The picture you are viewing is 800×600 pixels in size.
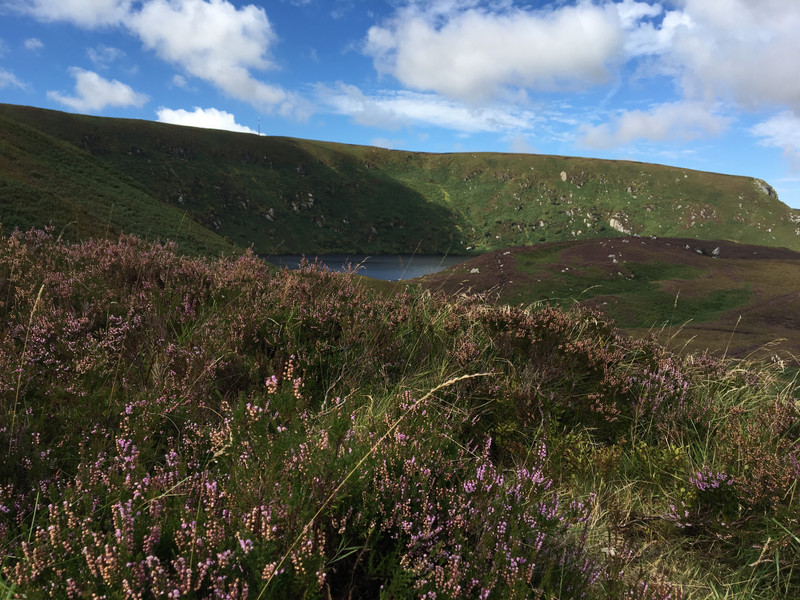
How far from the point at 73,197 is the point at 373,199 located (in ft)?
538

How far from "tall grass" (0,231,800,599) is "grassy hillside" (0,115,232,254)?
880 centimetres

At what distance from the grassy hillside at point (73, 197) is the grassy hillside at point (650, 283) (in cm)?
1431

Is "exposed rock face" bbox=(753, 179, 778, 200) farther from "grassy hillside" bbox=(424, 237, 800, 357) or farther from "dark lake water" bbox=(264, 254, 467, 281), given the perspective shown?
"grassy hillside" bbox=(424, 237, 800, 357)

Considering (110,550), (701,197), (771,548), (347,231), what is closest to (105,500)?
(110,550)

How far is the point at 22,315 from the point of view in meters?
3.91

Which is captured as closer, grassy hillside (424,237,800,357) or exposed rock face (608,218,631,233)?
grassy hillside (424,237,800,357)

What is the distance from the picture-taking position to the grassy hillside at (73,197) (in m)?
12.8

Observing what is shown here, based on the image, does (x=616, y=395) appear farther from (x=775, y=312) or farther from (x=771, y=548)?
(x=775, y=312)

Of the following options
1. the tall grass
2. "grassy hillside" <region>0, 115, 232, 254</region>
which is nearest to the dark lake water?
the tall grass

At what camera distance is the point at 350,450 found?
238cm

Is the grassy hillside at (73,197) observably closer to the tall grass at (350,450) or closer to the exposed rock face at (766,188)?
the tall grass at (350,450)

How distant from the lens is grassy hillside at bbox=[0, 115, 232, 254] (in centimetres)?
1282

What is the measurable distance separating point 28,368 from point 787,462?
17.0ft

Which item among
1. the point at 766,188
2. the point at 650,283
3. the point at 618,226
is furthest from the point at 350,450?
the point at 766,188
